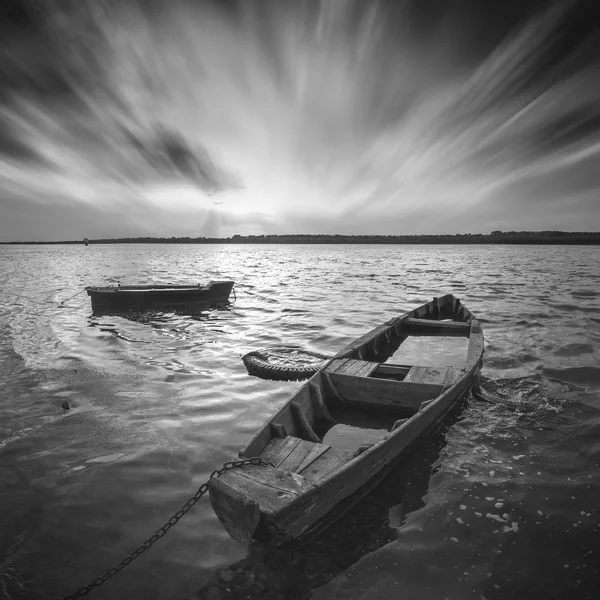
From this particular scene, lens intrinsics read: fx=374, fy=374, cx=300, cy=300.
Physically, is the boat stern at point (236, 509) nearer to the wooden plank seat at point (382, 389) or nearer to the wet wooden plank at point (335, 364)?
the wooden plank seat at point (382, 389)

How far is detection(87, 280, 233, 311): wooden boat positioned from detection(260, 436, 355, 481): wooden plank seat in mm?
15833

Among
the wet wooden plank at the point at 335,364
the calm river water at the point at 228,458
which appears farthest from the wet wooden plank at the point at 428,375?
the wet wooden plank at the point at 335,364

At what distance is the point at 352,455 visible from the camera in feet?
16.5

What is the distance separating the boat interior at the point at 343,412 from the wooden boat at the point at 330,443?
2 cm

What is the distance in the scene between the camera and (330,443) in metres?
6.38

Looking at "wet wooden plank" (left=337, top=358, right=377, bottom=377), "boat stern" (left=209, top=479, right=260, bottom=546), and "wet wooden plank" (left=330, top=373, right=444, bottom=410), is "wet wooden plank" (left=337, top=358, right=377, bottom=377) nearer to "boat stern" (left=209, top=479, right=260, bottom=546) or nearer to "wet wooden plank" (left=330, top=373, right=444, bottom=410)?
"wet wooden plank" (left=330, top=373, right=444, bottom=410)

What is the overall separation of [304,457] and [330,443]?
58.2 inches

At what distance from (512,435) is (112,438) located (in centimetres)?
717

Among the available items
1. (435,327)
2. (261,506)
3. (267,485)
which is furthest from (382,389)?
(435,327)

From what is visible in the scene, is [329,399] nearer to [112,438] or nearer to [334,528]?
[334,528]

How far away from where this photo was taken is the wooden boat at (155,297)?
18.9 metres

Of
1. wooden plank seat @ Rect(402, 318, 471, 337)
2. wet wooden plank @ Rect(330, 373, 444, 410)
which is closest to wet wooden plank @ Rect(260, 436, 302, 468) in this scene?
wet wooden plank @ Rect(330, 373, 444, 410)

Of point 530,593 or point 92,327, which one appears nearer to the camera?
point 530,593

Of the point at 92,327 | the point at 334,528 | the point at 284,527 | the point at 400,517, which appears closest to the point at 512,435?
the point at 400,517
